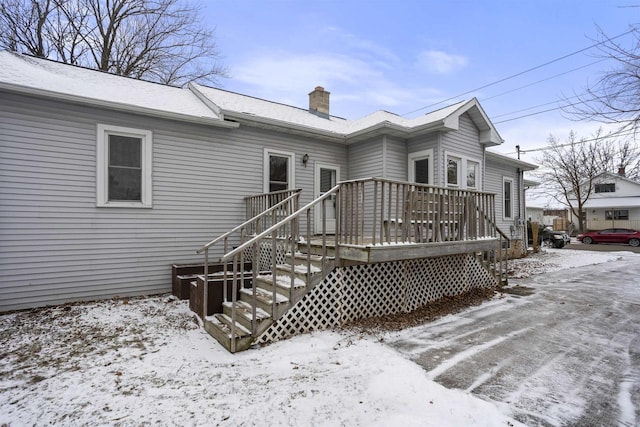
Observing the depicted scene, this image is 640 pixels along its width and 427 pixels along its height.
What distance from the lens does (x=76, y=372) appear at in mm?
3439

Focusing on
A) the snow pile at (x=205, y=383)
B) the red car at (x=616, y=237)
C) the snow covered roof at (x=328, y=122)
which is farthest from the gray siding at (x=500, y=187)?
the red car at (x=616, y=237)

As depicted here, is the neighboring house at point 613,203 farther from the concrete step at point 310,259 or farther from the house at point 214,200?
the concrete step at point 310,259

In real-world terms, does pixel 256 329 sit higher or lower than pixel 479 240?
lower

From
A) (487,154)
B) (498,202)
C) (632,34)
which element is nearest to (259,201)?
(632,34)

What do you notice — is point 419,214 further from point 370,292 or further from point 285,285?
point 285,285

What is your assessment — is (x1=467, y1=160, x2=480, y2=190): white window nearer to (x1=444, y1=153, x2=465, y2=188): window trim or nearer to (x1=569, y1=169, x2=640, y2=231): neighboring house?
(x1=444, y1=153, x2=465, y2=188): window trim

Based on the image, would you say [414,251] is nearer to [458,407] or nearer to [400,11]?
[458,407]

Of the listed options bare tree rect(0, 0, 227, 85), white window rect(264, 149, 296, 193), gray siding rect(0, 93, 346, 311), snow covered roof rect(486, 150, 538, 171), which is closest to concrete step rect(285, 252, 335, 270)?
gray siding rect(0, 93, 346, 311)

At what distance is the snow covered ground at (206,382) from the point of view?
2.69m

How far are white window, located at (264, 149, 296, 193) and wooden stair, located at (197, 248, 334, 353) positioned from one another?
11.6ft

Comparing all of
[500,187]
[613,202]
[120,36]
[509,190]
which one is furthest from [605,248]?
[120,36]

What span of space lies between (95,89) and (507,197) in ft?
47.5

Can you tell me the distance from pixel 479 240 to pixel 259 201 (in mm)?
4753

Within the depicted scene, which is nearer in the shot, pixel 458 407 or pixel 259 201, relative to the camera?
pixel 458 407
